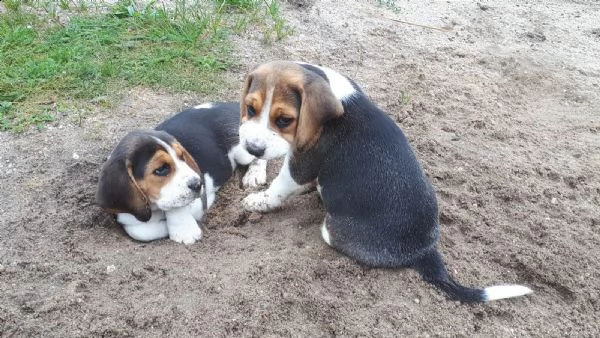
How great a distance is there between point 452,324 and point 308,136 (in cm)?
172

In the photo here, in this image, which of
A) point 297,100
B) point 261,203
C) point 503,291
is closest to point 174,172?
point 261,203

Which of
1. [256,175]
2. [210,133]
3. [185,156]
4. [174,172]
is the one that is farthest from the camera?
[256,175]

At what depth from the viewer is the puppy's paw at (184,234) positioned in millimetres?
4883

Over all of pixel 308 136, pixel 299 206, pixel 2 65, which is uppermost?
pixel 308 136

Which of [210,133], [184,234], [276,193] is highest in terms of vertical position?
[210,133]

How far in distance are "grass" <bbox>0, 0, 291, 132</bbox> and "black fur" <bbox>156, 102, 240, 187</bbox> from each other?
1108mm

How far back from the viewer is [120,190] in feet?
14.6

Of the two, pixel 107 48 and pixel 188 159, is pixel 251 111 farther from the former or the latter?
pixel 107 48

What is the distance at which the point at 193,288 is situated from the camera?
427cm

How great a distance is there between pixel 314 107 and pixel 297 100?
5.6 inches

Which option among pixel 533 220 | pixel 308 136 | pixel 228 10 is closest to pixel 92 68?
pixel 228 10

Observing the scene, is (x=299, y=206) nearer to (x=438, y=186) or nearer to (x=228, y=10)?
(x=438, y=186)

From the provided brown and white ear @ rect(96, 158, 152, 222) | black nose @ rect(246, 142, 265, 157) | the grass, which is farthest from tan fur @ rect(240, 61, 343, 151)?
the grass

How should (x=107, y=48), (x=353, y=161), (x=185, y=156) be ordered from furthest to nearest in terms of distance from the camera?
(x=107, y=48)
(x=185, y=156)
(x=353, y=161)
